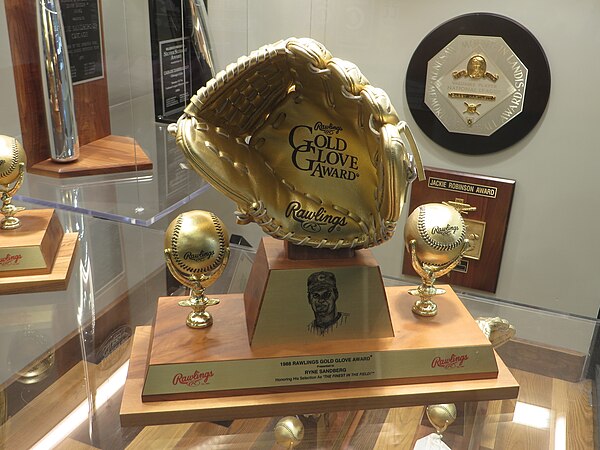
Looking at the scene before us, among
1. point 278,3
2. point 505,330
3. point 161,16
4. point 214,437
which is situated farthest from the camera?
point 278,3

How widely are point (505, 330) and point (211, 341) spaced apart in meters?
0.44

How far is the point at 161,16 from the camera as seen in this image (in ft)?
3.78

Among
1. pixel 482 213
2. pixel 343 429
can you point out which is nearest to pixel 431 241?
pixel 343 429

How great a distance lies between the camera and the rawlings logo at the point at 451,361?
782 mm

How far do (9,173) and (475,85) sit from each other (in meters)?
0.85

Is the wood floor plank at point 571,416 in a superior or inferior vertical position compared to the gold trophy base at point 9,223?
inferior

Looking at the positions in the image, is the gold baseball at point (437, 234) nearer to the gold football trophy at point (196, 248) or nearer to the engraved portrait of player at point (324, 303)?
the engraved portrait of player at point (324, 303)

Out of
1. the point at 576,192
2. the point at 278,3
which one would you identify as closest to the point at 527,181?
the point at 576,192

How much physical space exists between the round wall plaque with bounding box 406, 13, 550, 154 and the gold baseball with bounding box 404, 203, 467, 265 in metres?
0.48

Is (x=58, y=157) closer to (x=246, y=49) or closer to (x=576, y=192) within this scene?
(x=246, y=49)

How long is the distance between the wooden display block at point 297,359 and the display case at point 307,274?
0.01 meters

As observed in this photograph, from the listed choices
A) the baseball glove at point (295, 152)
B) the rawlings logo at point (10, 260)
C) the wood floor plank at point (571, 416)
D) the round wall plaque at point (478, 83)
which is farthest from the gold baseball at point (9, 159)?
the wood floor plank at point (571, 416)

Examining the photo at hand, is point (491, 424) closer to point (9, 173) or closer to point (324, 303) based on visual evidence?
point (324, 303)

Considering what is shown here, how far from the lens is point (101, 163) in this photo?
1.20m
